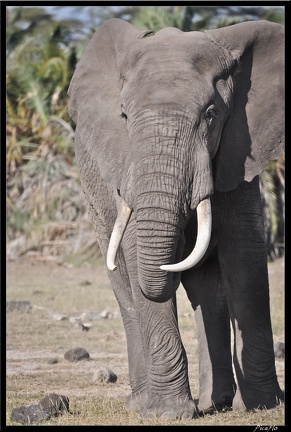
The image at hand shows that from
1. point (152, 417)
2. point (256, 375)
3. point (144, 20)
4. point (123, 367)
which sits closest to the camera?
point (152, 417)

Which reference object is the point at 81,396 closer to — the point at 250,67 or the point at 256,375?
the point at 256,375

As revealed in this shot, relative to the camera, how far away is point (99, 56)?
8.39m

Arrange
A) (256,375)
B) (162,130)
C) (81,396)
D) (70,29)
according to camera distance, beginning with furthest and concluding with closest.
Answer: (70,29)
(81,396)
(256,375)
(162,130)

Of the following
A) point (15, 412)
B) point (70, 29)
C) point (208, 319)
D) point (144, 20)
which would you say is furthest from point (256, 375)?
point (70, 29)

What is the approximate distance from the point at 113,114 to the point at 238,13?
16674mm

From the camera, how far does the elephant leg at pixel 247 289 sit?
7.85 m

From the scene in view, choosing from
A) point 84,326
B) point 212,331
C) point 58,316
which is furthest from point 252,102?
point 58,316

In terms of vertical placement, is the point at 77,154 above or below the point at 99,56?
below

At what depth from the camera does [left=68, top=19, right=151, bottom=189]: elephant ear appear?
7.76 m

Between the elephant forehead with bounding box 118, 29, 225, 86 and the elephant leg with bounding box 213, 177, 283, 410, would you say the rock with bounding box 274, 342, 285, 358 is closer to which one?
the elephant leg with bounding box 213, 177, 283, 410

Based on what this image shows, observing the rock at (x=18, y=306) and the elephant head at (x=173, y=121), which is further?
the rock at (x=18, y=306)

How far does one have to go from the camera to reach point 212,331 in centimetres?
860

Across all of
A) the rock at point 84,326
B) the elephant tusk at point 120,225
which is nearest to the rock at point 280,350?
the rock at point 84,326

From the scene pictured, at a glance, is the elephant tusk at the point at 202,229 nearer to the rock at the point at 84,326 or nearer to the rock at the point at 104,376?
the rock at the point at 104,376
